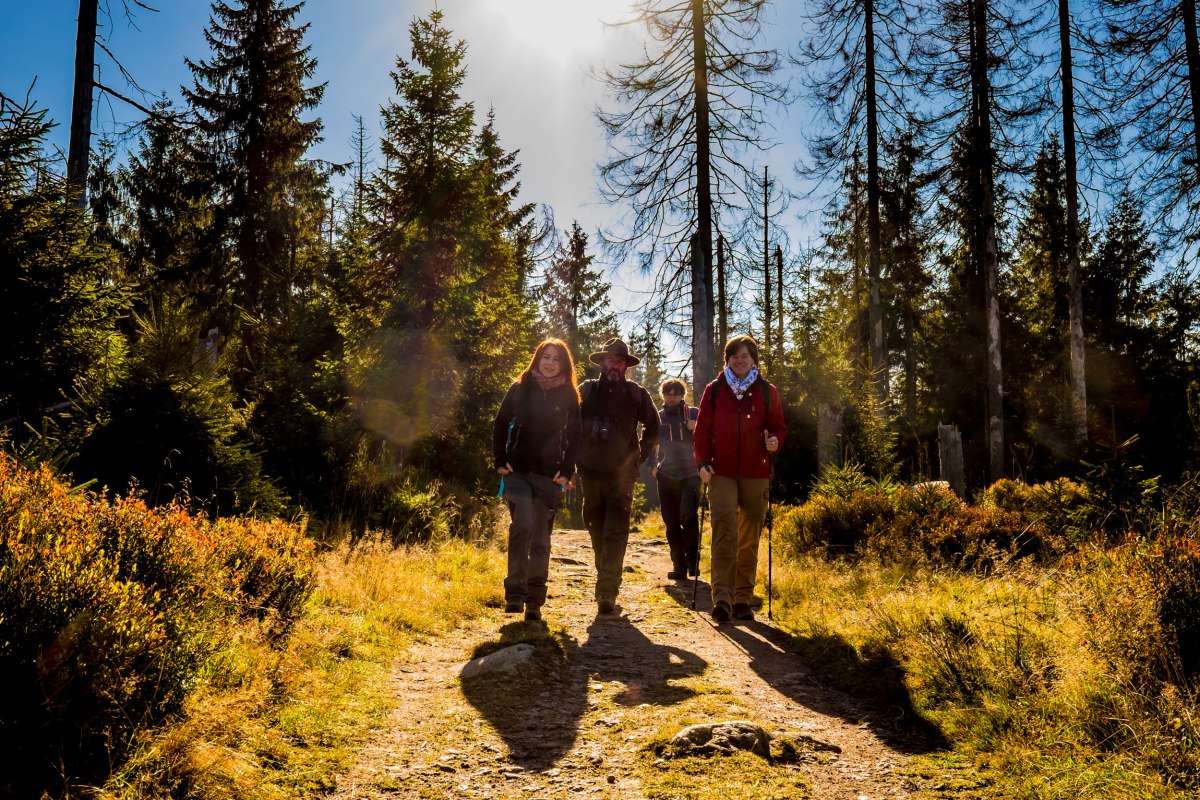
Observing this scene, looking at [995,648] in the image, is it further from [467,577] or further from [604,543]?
[467,577]

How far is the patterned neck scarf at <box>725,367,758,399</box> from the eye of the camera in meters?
6.68

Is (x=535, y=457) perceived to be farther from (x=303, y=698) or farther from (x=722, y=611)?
(x=303, y=698)

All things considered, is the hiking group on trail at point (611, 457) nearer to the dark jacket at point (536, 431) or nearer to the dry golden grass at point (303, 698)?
the dark jacket at point (536, 431)

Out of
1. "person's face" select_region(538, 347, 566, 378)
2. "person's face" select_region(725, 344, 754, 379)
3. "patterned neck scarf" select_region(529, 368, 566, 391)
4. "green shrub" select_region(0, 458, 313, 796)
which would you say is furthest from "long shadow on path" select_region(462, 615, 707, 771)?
"person's face" select_region(725, 344, 754, 379)

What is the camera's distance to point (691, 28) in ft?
45.6

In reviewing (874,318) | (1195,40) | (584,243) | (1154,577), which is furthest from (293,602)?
(584,243)

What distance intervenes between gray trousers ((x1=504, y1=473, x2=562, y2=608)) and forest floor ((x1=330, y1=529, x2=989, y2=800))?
0.33m

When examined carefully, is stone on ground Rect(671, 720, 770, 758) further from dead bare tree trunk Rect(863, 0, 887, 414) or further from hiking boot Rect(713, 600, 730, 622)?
dead bare tree trunk Rect(863, 0, 887, 414)

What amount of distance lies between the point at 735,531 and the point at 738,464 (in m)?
0.62

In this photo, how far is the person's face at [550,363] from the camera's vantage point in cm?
636

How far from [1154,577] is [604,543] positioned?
4262mm

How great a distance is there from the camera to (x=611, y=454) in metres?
6.79

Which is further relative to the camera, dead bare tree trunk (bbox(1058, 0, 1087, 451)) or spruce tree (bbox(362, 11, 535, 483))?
dead bare tree trunk (bbox(1058, 0, 1087, 451))

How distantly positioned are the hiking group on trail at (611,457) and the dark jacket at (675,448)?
180cm
